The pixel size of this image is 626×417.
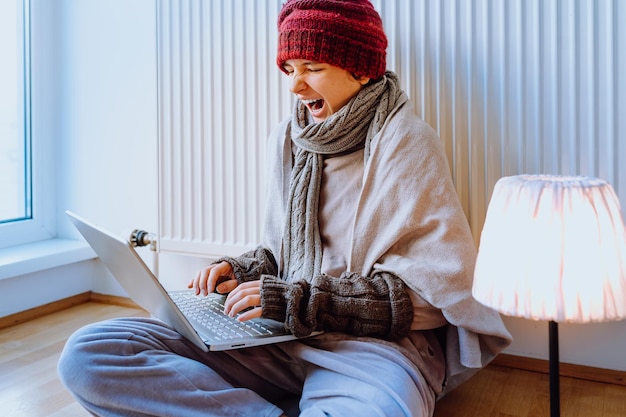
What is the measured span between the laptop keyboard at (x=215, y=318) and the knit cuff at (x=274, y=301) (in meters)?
0.03

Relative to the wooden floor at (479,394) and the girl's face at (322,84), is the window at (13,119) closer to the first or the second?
the wooden floor at (479,394)

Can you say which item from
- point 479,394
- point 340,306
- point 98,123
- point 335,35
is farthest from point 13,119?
point 479,394

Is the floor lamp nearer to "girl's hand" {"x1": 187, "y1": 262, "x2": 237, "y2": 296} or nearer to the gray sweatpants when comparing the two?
the gray sweatpants

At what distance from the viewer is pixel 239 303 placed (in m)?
1.08

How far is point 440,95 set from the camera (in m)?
1.41

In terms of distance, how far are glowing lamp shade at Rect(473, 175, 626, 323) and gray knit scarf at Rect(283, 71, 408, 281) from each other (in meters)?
0.46

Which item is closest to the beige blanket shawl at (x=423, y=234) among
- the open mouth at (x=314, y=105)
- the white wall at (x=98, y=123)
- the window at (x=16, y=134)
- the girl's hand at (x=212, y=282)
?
the open mouth at (x=314, y=105)

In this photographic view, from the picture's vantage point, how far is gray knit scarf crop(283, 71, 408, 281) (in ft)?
3.97

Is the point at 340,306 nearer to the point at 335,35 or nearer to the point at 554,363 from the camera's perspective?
the point at 554,363

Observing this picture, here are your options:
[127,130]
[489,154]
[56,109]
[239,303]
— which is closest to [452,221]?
[489,154]

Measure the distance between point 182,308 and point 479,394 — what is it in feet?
2.17

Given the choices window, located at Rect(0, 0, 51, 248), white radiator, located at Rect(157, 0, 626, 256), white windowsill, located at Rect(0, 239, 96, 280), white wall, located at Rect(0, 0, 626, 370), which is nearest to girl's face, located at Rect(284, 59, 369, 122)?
white radiator, located at Rect(157, 0, 626, 256)

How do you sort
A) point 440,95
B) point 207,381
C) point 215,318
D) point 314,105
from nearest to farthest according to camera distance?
point 207,381 < point 215,318 < point 314,105 < point 440,95

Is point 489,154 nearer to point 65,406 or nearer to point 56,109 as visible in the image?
point 65,406
